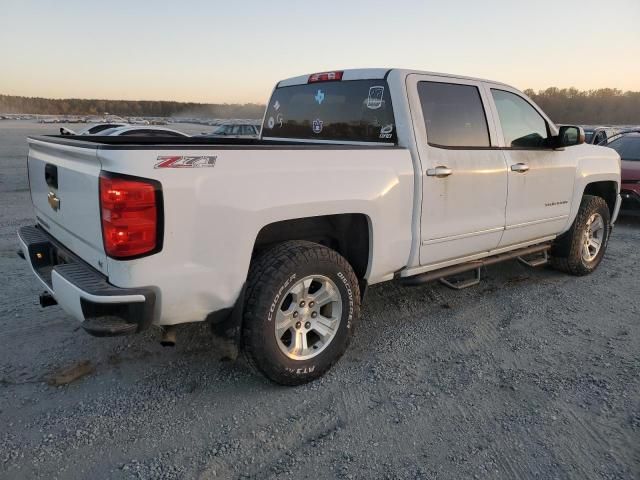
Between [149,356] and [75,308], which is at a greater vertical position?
[75,308]

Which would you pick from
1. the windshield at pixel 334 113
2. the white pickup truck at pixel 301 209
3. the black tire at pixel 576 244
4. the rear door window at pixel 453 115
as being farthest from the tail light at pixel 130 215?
the black tire at pixel 576 244

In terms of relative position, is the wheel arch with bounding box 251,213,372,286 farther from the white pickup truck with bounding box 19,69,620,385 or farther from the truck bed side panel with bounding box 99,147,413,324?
the truck bed side panel with bounding box 99,147,413,324

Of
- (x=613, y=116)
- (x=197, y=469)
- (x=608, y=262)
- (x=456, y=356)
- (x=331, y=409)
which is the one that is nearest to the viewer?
(x=197, y=469)

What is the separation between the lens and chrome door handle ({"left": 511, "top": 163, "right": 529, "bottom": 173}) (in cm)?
418

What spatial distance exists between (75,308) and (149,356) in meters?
1.06

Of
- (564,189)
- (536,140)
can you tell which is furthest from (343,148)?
(564,189)

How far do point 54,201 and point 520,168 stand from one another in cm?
358

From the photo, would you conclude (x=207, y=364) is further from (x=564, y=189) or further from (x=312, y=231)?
(x=564, y=189)

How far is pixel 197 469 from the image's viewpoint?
7.75 feet

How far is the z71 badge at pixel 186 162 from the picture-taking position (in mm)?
2365

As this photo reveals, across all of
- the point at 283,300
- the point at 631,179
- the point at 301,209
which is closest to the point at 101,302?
the point at 283,300

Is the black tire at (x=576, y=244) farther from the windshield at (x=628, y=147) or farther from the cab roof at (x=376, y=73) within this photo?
the windshield at (x=628, y=147)

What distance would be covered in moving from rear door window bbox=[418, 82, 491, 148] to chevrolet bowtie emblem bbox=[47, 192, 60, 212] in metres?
2.51

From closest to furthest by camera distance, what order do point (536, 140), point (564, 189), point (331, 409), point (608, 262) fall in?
point (331, 409)
point (536, 140)
point (564, 189)
point (608, 262)
